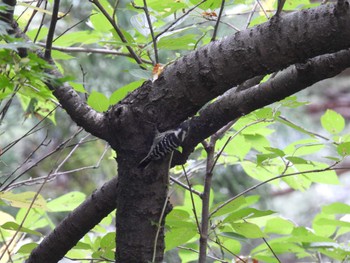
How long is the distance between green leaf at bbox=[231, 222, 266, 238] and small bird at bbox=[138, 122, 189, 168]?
25 cm

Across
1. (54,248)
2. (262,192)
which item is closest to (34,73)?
(54,248)

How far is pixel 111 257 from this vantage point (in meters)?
1.12

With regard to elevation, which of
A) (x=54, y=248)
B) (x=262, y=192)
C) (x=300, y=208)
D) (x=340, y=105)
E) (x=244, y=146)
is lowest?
(x=54, y=248)

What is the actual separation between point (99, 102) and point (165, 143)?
9.6 inches

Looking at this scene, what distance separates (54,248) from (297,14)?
0.61 metres

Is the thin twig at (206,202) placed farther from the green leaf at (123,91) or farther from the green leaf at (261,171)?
the green leaf at (261,171)

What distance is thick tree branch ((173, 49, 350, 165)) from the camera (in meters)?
0.83

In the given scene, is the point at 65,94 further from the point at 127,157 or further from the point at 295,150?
the point at 295,150

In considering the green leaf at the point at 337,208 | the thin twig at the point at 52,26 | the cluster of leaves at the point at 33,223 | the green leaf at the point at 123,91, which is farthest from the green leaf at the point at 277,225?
the thin twig at the point at 52,26

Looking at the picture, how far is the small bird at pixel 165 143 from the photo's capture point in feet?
2.80

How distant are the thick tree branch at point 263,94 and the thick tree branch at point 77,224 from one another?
0.47ft

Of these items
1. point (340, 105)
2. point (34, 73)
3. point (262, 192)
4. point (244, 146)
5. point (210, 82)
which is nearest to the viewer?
point (34, 73)

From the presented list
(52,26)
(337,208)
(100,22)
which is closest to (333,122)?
(337,208)

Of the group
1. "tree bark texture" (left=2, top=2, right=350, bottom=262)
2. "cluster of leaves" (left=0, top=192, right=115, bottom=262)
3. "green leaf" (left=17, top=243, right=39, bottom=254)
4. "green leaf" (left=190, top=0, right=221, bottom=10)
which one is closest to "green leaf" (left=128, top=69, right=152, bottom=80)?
"tree bark texture" (left=2, top=2, right=350, bottom=262)
